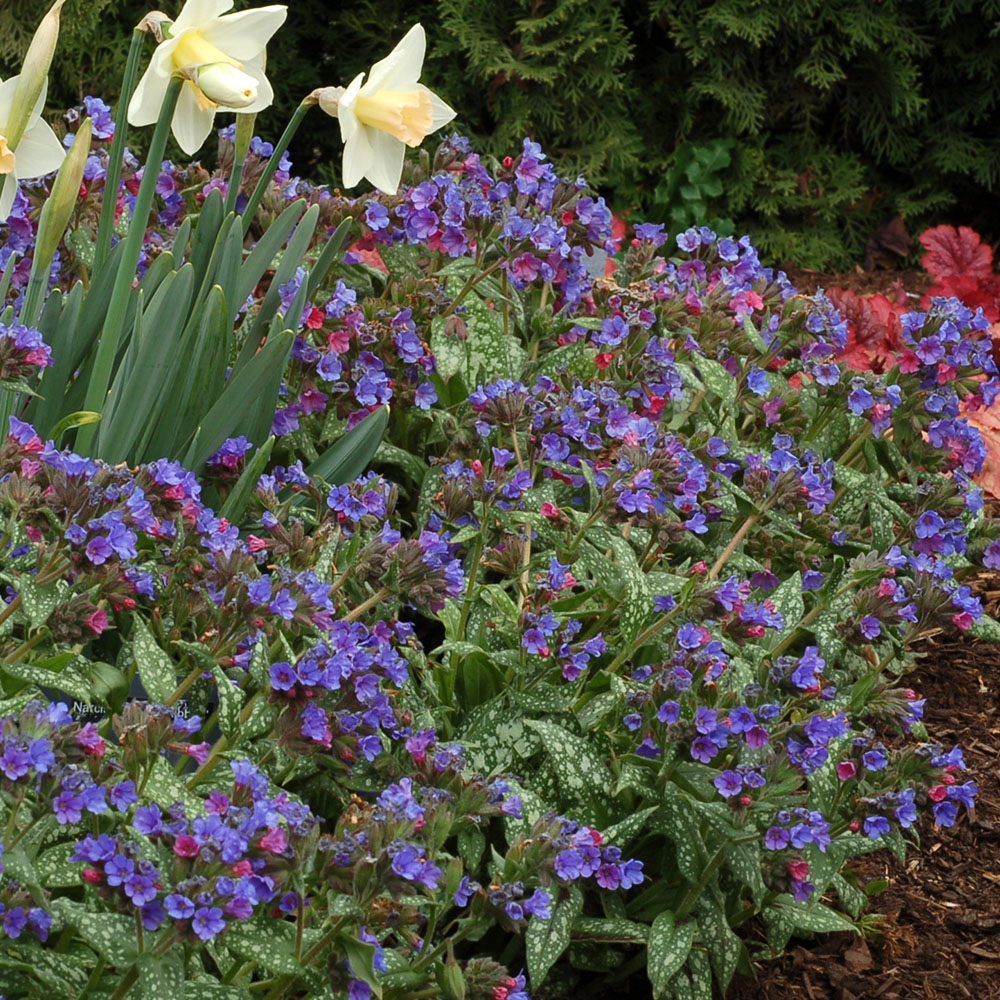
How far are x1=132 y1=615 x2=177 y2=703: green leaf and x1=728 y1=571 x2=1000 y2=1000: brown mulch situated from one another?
3.38 ft

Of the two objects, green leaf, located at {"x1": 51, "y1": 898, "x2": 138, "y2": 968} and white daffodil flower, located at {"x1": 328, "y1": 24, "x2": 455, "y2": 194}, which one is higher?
white daffodil flower, located at {"x1": 328, "y1": 24, "x2": 455, "y2": 194}

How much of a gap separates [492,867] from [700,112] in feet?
13.5

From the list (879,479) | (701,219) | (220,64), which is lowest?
(701,219)

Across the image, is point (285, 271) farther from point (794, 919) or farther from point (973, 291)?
point (973, 291)

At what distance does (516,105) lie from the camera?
15.0 feet

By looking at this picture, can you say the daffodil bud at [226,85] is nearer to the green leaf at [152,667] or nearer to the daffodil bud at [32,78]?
the daffodil bud at [32,78]

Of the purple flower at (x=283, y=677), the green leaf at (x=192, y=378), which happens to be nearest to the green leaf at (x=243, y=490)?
the green leaf at (x=192, y=378)

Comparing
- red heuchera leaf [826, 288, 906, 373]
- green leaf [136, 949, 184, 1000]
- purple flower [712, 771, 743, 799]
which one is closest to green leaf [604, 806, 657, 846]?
purple flower [712, 771, 743, 799]

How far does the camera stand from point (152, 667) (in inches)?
60.4

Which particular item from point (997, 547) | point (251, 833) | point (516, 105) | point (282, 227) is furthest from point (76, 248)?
point (516, 105)

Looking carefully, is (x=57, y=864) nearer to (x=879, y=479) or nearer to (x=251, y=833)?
(x=251, y=833)

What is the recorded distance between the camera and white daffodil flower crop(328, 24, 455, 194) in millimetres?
1779

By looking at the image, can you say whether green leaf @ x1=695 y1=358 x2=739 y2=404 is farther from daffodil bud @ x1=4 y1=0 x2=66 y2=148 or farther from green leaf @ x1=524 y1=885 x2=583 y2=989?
daffodil bud @ x1=4 y1=0 x2=66 y2=148

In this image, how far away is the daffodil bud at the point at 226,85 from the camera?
157cm
